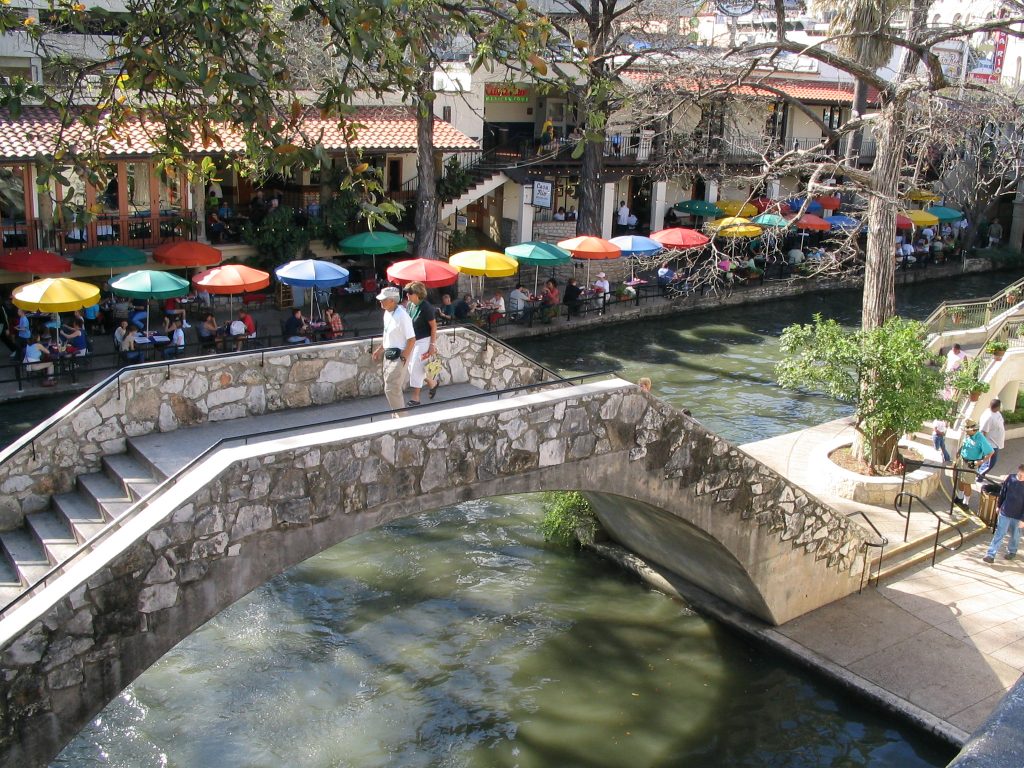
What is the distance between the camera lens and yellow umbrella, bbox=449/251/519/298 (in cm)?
2605

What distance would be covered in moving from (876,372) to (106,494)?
10629 mm

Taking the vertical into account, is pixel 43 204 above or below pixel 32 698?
above

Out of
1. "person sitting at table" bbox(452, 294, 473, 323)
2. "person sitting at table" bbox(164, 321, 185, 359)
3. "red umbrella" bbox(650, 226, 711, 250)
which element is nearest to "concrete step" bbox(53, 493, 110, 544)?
"person sitting at table" bbox(164, 321, 185, 359)

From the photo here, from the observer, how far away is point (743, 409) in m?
23.5

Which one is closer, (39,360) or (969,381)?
(969,381)

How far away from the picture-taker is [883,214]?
18.1 meters

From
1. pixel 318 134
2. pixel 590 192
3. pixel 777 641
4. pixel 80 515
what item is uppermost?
pixel 318 134

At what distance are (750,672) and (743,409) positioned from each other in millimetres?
11115

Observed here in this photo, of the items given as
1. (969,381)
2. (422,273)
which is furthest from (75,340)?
(969,381)

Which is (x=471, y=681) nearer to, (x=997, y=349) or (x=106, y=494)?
(x=106, y=494)

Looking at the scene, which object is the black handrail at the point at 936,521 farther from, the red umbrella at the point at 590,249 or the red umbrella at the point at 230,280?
the red umbrella at the point at 590,249

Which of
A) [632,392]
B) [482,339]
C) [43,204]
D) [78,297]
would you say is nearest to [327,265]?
[78,297]

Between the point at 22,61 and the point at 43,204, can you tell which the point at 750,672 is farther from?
the point at 22,61

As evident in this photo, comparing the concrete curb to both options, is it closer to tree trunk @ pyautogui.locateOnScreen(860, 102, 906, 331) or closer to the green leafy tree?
the green leafy tree
